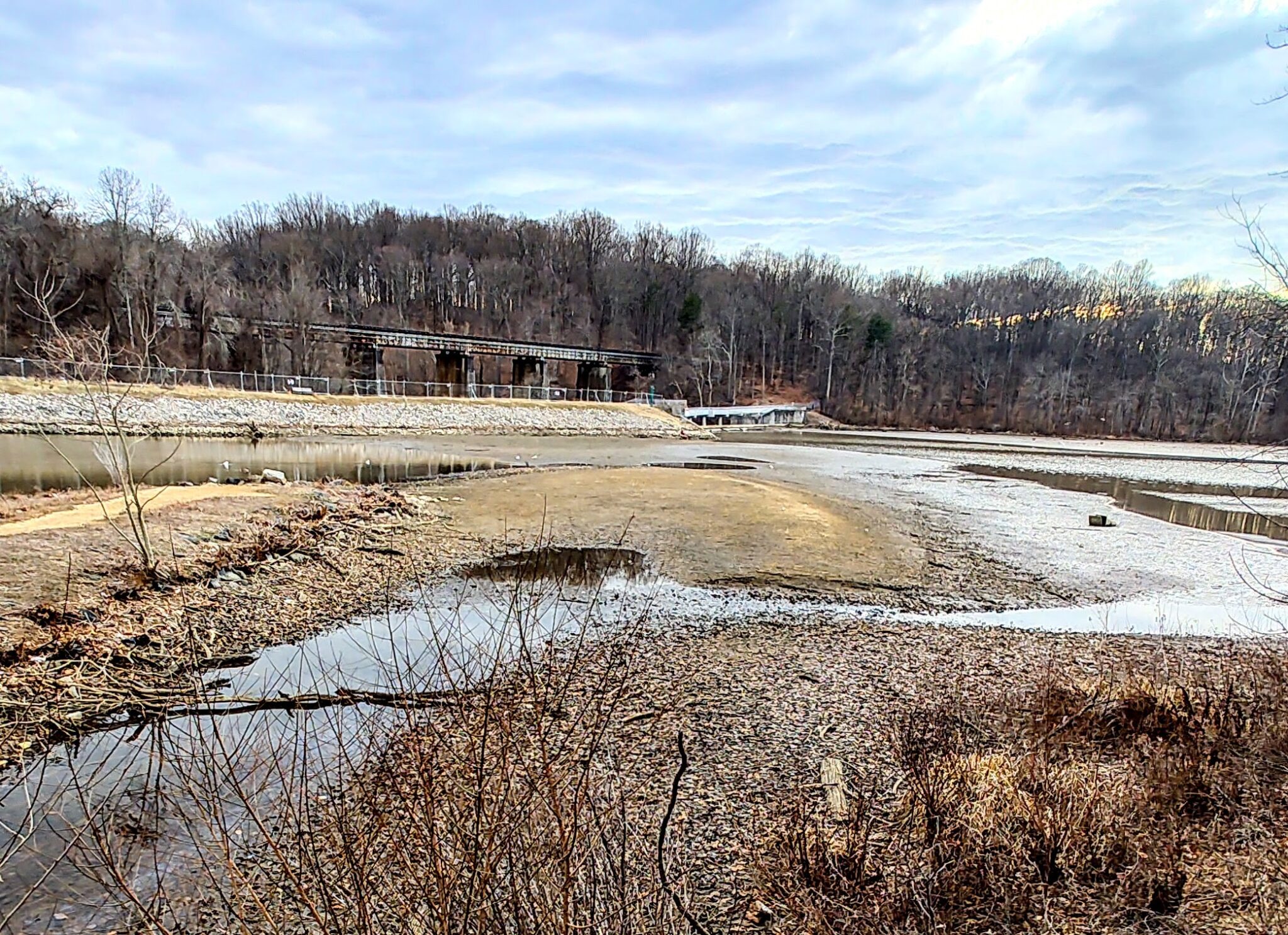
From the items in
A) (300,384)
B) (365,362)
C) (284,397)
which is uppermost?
(365,362)

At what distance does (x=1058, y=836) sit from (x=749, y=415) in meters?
71.2

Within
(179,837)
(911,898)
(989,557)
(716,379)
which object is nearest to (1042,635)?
(989,557)

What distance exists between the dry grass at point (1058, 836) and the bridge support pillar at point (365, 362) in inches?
2278

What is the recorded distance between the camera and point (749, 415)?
74188 mm

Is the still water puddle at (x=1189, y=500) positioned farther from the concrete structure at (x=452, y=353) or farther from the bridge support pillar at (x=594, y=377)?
the bridge support pillar at (x=594, y=377)

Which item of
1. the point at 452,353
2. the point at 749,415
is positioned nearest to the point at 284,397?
the point at 452,353

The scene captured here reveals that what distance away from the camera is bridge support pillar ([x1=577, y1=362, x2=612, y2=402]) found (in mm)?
76000

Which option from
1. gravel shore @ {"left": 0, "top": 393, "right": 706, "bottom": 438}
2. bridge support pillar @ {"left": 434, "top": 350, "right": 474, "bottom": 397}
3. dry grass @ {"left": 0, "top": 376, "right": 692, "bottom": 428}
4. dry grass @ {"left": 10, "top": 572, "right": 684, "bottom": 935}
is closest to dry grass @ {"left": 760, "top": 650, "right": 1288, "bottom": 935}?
dry grass @ {"left": 10, "top": 572, "right": 684, "bottom": 935}

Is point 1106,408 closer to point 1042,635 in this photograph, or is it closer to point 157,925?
point 1042,635

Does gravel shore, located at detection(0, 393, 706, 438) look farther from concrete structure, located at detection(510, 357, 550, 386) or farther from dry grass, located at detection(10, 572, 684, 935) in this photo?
dry grass, located at detection(10, 572, 684, 935)

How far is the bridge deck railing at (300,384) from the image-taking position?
122 feet

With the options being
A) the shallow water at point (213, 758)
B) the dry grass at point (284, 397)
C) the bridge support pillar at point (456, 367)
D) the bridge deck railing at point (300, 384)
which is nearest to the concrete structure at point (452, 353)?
the bridge support pillar at point (456, 367)

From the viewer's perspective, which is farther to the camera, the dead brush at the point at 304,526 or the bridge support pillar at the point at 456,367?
the bridge support pillar at the point at 456,367

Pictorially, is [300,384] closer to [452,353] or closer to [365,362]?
[365,362]
